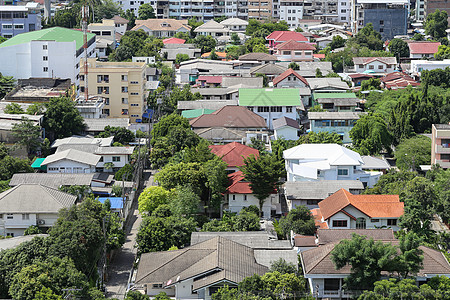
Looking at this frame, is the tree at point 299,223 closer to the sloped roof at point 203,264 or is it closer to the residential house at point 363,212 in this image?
the residential house at point 363,212

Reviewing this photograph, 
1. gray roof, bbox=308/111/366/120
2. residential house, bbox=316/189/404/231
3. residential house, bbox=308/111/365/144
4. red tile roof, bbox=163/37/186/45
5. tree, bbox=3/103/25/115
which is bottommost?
residential house, bbox=316/189/404/231

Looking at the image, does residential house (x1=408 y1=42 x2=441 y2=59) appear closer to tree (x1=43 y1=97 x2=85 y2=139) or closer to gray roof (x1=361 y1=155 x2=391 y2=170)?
gray roof (x1=361 y1=155 x2=391 y2=170)

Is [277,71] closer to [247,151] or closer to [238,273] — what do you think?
[247,151]

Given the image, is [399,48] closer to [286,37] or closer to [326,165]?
[286,37]

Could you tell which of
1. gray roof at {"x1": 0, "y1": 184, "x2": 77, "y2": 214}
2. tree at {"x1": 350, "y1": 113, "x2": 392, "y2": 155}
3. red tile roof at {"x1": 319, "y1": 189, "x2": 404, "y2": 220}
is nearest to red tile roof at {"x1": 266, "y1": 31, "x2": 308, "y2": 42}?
tree at {"x1": 350, "y1": 113, "x2": 392, "y2": 155}

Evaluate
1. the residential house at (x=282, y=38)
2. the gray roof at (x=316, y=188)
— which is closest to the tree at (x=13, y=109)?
the gray roof at (x=316, y=188)

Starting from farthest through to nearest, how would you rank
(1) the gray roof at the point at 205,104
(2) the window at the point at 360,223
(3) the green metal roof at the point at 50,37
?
(3) the green metal roof at the point at 50,37 → (1) the gray roof at the point at 205,104 → (2) the window at the point at 360,223
